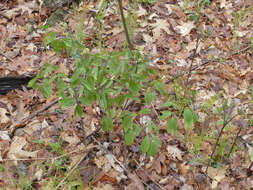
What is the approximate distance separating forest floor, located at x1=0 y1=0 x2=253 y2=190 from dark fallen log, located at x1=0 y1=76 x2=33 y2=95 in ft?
0.20

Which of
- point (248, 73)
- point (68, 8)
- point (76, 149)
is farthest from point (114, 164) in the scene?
point (68, 8)

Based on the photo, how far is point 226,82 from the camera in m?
3.14

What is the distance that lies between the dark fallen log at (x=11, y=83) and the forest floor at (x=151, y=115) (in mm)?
61

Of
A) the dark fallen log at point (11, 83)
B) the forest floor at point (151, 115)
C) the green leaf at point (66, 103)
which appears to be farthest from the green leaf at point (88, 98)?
the dark fallen log at point (11, 83)

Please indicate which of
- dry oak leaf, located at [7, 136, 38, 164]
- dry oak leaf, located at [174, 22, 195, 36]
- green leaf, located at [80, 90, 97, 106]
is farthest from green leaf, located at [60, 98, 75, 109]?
dry oak leaf, located at [174, 22, 195, 36]

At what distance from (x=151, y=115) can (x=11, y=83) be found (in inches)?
61.6

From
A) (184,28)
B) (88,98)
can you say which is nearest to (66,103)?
(88,98)

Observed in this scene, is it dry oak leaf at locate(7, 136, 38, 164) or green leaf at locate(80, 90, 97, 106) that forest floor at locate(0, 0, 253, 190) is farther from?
green leaf at locate(80, 90, 97, 106)

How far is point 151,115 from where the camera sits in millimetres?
2688

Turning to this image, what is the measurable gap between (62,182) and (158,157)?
863mm

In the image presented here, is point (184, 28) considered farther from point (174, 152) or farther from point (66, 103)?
point (66, 103)

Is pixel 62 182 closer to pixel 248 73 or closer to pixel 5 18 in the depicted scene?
pixel 248 73

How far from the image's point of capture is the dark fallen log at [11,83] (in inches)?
112

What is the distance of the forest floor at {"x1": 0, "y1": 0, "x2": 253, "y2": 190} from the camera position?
2260mm
